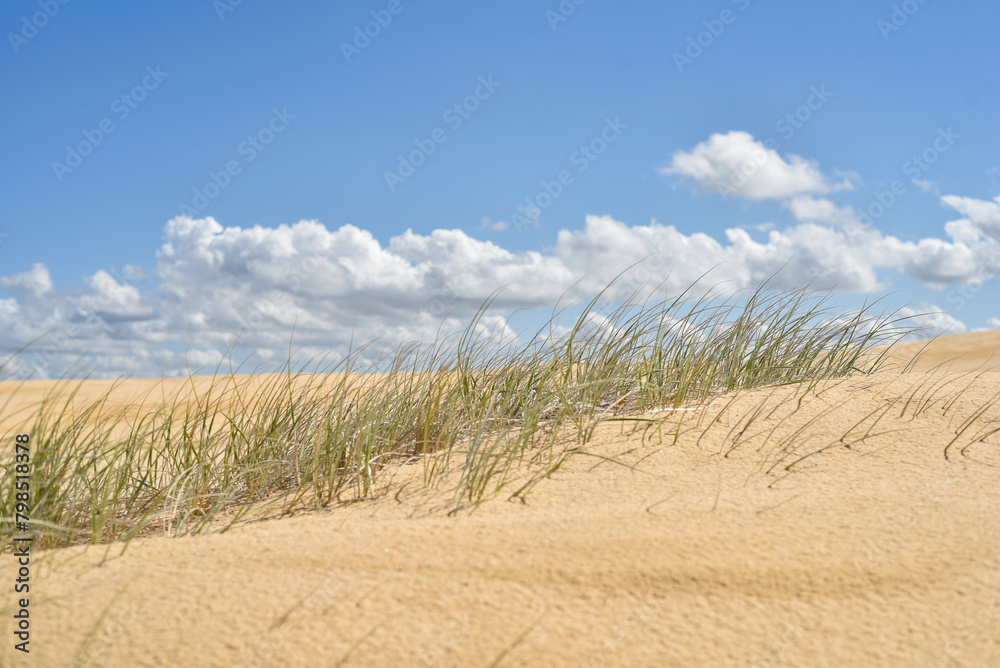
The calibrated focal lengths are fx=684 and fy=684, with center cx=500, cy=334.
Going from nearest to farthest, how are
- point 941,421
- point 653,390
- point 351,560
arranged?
point 351,560
point 941,421
point 653,390

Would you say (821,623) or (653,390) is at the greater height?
(653,390)

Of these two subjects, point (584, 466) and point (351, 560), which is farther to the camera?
point (584, 466)

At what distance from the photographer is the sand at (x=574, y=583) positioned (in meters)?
1.50

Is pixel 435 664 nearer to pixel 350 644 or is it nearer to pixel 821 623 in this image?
pixel 350 644

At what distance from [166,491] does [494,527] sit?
1.56m

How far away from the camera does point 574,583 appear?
5.46 ft

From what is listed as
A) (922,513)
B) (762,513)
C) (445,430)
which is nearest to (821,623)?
(762,513)

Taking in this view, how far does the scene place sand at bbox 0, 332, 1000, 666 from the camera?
4.91 feet

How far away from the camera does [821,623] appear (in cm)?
159

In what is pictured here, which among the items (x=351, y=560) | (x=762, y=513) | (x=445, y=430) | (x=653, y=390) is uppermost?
(x=653, y=390)

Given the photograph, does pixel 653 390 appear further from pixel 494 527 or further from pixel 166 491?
pixel 166 491

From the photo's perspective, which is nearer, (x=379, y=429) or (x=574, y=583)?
(x=574, y=583)

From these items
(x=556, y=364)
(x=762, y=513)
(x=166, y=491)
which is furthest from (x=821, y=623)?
(x=166, y=491)

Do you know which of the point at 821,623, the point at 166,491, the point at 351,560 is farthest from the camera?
the point at 166,491
